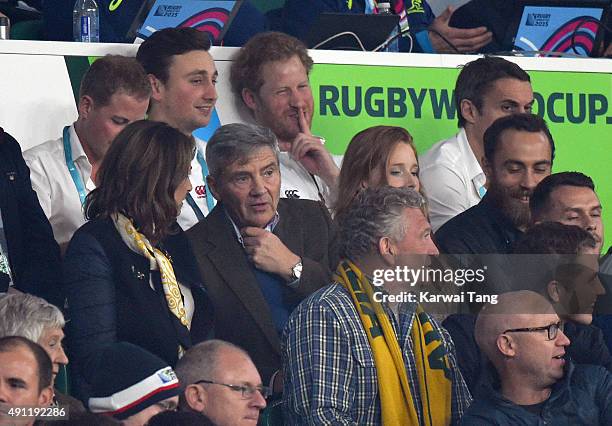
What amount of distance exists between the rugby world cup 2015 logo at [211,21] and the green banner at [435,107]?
1.40 feet

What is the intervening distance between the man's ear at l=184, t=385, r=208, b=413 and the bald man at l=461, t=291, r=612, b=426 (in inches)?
32.6

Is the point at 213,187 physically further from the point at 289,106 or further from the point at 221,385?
Answer: the point at 221,385

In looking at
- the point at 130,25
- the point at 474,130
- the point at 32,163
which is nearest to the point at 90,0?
the point at 130,25

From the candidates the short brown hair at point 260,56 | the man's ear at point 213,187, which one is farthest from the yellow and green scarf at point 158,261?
the short brown hair at point 260,56

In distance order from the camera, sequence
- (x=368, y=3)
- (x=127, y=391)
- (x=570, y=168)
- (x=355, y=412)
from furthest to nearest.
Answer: (x=368, y=3) < (x=570, y=168) < (x=355, y=412) < (x=127, y=391)

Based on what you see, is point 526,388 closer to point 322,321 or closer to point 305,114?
point 322,321

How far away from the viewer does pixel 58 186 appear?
4.78 m

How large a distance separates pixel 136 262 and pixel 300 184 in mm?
1153

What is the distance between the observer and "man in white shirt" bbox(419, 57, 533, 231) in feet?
17.8

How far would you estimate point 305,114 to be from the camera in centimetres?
532

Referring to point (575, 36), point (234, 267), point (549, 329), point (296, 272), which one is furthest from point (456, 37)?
point (549, 329)

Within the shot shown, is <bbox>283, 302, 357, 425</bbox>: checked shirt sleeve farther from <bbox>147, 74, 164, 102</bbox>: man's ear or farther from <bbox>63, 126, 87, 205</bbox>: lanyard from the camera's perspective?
<bbox>147, 74, 164, 102</bbox>: man's ear

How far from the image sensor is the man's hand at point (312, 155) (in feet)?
17.2

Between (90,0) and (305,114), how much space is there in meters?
0.97
